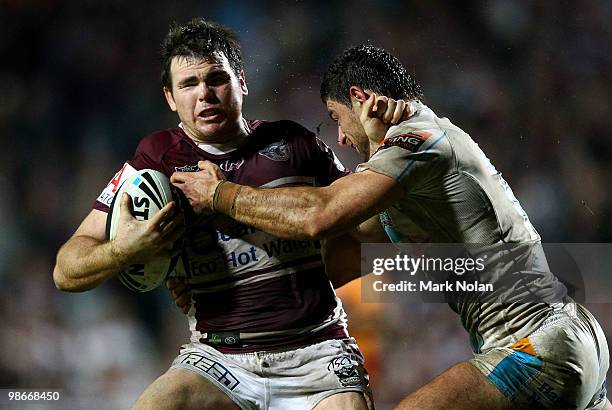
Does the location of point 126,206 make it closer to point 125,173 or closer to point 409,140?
point 125,173

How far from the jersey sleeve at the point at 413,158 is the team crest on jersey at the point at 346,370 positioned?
24.3 inches

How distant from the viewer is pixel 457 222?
281 cm

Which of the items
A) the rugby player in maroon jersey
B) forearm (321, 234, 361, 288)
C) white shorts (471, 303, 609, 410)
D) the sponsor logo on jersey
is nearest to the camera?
white shorts (471, 303, 609, 410)

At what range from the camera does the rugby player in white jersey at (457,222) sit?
2.66m

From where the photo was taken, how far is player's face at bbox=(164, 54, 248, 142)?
2.96 meters

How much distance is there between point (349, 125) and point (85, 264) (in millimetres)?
1050

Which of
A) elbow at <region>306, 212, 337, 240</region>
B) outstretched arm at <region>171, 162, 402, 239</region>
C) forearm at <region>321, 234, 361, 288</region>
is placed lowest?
forearm at <region>321, 234, 361, 288</region>

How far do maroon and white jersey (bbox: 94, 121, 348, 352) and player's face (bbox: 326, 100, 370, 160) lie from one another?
0.18 metres

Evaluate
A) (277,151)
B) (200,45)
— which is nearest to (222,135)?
(277,151)

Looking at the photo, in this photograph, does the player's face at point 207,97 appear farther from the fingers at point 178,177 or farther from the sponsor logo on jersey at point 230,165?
the fingers at point 178,177

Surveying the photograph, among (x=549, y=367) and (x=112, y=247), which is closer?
(x=549, y=367)

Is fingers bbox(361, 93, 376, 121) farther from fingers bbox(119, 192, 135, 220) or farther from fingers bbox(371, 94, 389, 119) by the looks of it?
fingers bbox(119, 192, 135, 220)

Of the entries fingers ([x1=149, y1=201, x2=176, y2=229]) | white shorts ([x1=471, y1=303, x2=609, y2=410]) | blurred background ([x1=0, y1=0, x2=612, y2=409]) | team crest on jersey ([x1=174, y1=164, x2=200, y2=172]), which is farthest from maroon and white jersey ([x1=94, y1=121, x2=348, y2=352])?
blurred background ([x1=0, y1=0, x2=612, y2=409])

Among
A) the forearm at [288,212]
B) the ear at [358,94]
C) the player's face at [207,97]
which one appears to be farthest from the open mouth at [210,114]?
the ear at [358,94]
